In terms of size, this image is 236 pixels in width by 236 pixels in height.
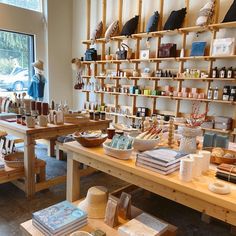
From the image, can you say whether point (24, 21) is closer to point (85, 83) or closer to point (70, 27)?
point (70, 27)

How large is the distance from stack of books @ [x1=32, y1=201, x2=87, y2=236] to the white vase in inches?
30.6

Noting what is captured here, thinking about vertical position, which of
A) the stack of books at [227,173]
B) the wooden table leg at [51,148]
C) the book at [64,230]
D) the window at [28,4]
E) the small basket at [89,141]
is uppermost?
the window at [28,4]

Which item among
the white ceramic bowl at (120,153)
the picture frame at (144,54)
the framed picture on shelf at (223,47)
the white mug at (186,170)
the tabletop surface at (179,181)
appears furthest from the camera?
the picture frame at (144,54)

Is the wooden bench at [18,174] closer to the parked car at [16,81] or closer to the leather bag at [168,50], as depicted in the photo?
the leather bag at [168,50]

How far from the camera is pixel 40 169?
2.64 meters

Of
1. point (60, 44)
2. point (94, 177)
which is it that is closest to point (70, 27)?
point (60, 44)

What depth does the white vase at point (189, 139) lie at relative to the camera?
1.52 meters

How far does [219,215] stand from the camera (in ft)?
3.50

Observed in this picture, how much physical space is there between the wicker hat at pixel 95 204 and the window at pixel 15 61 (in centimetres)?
397

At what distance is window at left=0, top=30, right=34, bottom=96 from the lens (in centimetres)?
489

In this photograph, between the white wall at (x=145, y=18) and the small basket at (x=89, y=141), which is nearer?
the small basket at (x=89, y=141)

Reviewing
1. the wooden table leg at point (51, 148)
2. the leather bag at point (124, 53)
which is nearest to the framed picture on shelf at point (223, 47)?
the leather bag at point (124, 53)

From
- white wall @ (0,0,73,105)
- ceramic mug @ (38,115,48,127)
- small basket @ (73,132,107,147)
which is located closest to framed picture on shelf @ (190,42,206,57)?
ceramic mug @ (38,115,48,127)

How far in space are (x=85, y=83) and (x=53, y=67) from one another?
857 mm
